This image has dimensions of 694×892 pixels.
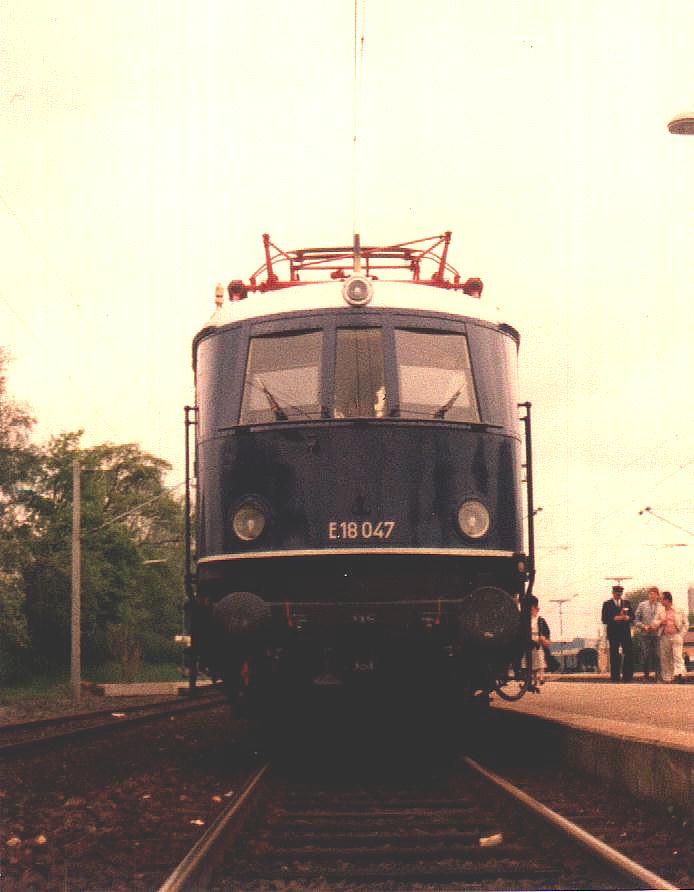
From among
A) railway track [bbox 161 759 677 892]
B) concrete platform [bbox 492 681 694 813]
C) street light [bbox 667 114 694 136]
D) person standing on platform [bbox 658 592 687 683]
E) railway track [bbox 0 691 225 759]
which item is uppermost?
street light [bbox 667 114 694 136]

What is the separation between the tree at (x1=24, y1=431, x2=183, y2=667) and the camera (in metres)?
56.4

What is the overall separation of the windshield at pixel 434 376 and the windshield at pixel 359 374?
0.14 metres

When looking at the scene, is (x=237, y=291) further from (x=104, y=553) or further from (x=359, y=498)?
(x=104, y=553)

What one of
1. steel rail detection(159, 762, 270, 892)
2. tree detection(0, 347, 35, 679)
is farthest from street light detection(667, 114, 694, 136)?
tree detection(0, 347, 35, 679)

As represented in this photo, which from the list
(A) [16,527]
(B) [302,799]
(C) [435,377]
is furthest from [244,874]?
(A) [16,527]

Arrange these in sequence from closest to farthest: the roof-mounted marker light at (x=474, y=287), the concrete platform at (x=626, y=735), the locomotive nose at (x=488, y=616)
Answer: the concrete platform at (x=626, y=735) → the locomotive nose at (x=488, y=616) → the roof-mounted marker light at (x=474, y=287)

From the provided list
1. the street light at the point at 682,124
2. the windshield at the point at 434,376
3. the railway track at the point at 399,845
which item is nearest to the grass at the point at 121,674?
the street light at the point at 682,124

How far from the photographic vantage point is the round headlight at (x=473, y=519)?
30.2ft

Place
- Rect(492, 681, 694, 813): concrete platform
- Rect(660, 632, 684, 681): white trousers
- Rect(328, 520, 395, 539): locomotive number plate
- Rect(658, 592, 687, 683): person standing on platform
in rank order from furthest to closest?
Rect(660, 632, 684, 681): white trousers
Rect(658, 592, 687, 683): person standing on platform
Rect(328, 520, 395, 539): locomotive number plate
Rect(492, 681, 694, 813): concrete platform

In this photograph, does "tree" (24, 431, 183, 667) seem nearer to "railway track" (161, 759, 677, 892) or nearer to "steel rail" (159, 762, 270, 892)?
"railway track" (161, 759, 677, 892)

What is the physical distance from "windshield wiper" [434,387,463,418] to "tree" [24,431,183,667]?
34293 millimetres

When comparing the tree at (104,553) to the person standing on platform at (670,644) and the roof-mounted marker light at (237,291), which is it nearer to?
the person standing on platform at (670,644)

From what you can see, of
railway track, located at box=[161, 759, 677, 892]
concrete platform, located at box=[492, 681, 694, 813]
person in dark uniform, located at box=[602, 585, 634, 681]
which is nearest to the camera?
railway track, located at box=[161, 759, 677, 892]

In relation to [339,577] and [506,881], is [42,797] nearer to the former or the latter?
[339,577]
